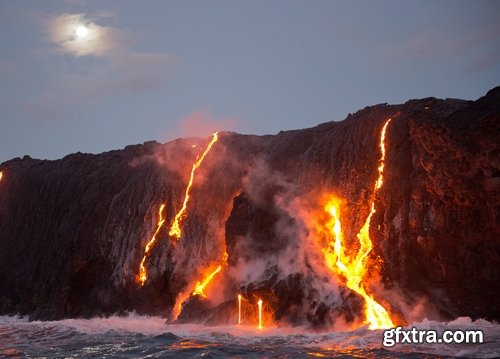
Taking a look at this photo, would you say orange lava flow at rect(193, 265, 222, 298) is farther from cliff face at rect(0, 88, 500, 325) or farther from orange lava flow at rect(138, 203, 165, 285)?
orange lava flow at rect(138, 203, 165, 285)

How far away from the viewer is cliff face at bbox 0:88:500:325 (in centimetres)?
1653

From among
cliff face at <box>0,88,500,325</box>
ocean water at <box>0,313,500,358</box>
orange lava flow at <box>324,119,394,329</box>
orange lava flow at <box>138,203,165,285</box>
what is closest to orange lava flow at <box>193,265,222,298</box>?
cliff face at <box>0,88,500,325</box>

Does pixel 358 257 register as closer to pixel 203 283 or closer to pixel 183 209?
pixel 203 283

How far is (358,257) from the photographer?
18672 mm

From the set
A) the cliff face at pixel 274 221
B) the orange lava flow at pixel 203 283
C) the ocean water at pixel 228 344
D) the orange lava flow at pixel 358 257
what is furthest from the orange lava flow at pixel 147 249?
the orange lava flow at pixel 358 257

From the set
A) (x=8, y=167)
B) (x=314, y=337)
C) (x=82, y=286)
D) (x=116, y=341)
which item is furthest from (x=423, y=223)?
(x=8, y=167)

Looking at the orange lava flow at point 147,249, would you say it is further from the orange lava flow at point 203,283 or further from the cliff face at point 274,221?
the orange lava flow at point 203,283

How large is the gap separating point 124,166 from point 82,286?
26.5 feet

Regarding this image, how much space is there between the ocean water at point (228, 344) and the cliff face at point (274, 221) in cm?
174

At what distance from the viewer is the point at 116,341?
16.0 meters

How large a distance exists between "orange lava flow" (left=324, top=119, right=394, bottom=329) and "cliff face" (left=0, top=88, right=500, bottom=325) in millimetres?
288

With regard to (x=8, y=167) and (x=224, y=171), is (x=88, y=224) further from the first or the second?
(x=8, y=167)

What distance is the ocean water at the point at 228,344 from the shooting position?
1194 cm

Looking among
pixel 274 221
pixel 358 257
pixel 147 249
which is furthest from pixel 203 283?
pixel 358 257
